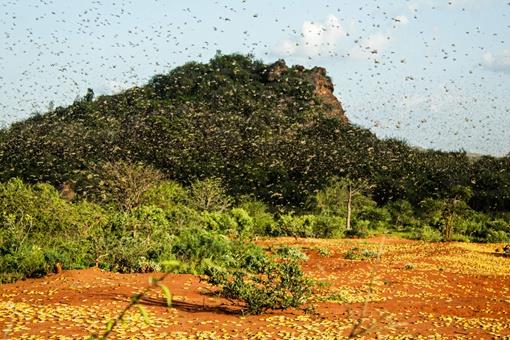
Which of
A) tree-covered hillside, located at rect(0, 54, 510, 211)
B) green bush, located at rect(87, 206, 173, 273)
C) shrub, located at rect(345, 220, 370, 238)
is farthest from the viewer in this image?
tree-covered hillside, located at rect(0, 54, 510, 211)

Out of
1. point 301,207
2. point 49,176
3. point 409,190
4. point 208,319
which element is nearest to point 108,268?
point 208,319

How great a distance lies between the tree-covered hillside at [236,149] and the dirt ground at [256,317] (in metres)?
38.2

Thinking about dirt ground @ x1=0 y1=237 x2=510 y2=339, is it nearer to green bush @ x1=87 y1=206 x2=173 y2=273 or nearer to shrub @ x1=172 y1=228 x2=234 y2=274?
green bush @ x1=87 y1=206 x2=173 y2=273

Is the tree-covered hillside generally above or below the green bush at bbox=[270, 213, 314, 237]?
above

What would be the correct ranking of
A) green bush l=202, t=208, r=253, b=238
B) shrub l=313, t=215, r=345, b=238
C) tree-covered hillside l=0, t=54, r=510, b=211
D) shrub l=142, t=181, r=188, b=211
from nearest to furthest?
green bush l=202, t=208, r=253, b=238 → shrub l=142, t=181, r=188, b=211 → shrub l=313, t=215, r=345, b=238 → tree-covered hillside l=0, t=54, r=510, b=211

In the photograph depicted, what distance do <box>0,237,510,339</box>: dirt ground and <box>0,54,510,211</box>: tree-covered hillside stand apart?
3820 cm

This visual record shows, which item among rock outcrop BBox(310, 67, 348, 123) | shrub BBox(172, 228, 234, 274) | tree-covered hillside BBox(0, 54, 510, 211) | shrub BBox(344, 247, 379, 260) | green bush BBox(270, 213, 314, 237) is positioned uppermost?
rock outcrop BBox(310, 67, 348, 123)

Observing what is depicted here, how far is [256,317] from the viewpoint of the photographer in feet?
36.3

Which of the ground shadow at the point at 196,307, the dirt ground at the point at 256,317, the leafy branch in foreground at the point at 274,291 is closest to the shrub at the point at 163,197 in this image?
the dirt ground at the point at 256,317

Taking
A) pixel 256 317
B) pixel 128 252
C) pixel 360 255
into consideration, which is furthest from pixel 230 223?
pixel 256 317

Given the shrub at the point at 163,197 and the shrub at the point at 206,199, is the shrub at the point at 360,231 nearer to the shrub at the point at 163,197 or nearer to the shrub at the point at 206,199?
the shrub at the point at 206,199

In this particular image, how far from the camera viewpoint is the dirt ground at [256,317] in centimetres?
958

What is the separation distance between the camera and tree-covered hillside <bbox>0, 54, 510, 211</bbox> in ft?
218

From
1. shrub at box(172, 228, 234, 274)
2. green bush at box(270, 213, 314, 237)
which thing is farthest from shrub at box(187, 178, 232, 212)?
shrub at box(172, 228, 234, 274)
